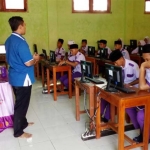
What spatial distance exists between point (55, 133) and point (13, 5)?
4.80m

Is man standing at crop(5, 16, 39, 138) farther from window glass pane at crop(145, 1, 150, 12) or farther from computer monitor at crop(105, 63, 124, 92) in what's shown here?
window glass pane at crop(145, 1, 150, 12)

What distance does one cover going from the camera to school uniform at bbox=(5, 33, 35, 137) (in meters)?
2.45

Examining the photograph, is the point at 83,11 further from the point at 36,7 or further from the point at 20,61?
the point at 20,61

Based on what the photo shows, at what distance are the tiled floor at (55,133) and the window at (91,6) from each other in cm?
418

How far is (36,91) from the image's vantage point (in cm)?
494

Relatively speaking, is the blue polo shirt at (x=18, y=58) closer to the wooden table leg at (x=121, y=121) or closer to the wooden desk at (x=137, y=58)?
the wooden table leg at (x=121, y=121)

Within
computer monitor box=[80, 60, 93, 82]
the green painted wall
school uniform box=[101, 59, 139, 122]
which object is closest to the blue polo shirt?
computer monitor box=[80, 60, 93, 82]

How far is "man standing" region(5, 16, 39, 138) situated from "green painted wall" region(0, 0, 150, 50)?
4.18 metres

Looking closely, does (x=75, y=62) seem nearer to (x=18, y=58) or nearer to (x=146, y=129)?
(x=18, y=58)

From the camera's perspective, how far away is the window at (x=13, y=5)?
6281 mm

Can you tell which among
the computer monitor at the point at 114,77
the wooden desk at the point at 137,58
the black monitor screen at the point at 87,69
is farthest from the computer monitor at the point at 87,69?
the wooden desk at the point at 137,58

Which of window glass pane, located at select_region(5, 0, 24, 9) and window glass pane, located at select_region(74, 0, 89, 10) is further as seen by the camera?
window glass pane, located at select_region(74, 0, 89, 10)

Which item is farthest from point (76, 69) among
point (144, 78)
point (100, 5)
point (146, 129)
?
point (100, 5)

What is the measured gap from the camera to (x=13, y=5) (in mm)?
6383
